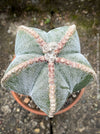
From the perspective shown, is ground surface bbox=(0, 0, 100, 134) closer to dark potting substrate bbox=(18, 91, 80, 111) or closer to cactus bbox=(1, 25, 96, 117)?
dark potting substrate bbox=(18, 91, 80, 111)

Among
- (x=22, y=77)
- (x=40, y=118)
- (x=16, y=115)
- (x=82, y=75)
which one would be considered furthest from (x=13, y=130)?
(x=82, y=75)

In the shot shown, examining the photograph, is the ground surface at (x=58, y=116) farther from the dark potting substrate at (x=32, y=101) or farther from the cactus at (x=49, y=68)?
the cactus at (x=49, y=68)

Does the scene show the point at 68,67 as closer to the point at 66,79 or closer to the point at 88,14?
the point at 66,79

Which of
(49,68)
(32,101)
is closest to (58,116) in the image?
(32,101)

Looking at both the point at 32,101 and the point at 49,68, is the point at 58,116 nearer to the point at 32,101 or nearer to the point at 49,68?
the point at 32,101

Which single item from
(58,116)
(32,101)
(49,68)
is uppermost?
(49,68)

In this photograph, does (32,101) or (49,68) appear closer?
(49,68)

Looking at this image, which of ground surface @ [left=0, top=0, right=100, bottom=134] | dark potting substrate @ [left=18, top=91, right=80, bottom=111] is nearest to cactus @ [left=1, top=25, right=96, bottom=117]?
dark potting substrate @ [left=18, top=91, right=80, bottom=111]
